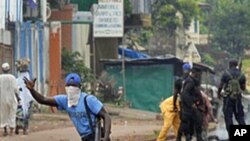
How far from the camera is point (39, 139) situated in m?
19.0

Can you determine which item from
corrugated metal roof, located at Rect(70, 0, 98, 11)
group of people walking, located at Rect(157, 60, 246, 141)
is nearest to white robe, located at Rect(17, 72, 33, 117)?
group of people walking, located at Rect(157, 60, 246, 141)

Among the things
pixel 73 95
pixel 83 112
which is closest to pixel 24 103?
pixel 73 95

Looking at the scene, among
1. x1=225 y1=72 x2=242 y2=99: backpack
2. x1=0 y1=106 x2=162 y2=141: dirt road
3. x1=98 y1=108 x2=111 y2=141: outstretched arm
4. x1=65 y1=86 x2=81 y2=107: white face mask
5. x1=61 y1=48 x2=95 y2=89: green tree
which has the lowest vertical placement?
x1=0 y1=106 x2=162 y2=141: dirt road

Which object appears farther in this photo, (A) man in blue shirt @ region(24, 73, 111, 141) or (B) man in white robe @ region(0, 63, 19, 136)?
(B) man in white robe @ region(0, 63, 19, 136)

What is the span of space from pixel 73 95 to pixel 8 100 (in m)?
8.62

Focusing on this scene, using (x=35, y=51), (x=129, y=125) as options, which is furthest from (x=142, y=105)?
(x=129, y=125)

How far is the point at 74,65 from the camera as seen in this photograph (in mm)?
31219

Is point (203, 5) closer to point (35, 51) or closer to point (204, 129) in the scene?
point (35, 51)

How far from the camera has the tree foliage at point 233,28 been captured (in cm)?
6694

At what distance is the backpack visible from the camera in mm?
17328

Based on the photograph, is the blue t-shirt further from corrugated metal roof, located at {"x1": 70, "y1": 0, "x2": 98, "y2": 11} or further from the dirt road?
corrugated metal roof, located at {"x1": 70, "y1": 0, "x2": 98, "y2": 11}

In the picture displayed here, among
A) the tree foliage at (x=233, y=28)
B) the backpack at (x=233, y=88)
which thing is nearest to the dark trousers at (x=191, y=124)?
the backpack at (x=233, y=88)

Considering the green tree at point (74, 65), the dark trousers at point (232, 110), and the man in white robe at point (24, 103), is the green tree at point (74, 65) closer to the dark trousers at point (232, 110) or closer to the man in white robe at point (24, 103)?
the man in white robe at point (24, 103)

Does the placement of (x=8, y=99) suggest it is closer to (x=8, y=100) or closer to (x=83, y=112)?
(x=8, y=100)
